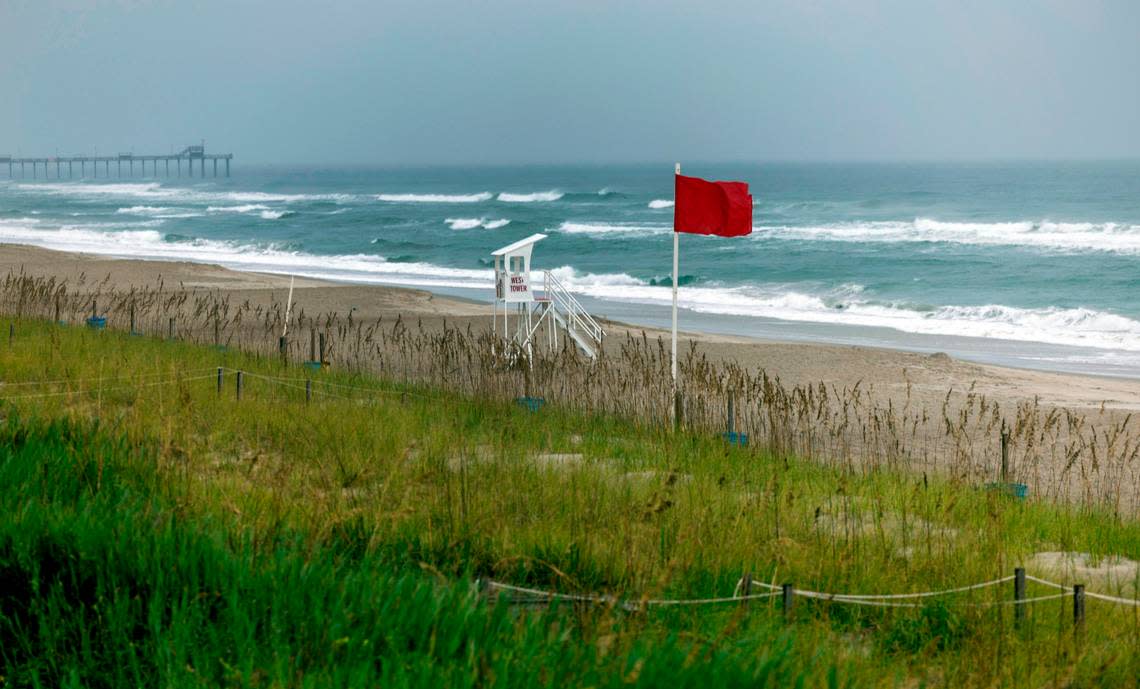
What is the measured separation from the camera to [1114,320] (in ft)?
100

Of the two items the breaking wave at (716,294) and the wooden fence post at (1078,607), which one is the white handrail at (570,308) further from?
the breaking wave at (716,294)

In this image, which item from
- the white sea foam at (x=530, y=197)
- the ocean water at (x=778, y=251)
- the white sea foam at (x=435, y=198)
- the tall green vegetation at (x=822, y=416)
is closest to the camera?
the tall green vegetation at (x=822, y=416)

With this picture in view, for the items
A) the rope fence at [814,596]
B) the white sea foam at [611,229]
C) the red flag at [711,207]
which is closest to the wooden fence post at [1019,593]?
the rope fence at [814,596]

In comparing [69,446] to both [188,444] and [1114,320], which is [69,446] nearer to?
[188,444]

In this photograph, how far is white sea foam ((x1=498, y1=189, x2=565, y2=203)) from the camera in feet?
332

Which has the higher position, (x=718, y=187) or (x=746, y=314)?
(x=718, y=187)

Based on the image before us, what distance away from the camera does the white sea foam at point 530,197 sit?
3984 inches

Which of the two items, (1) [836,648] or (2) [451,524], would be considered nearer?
(1) [836,648]

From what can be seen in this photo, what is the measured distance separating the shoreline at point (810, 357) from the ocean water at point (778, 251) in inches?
97.1

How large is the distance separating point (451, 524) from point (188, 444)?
2220 mm

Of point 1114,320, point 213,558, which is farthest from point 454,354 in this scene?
point 1114,320

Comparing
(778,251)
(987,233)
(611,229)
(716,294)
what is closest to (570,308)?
(716,294)

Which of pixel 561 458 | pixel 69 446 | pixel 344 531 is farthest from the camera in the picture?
pixel 561 458

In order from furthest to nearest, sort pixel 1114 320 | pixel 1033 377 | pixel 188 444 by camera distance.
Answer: pixel 1114 320 → pixel 1033 377 → pixel 188 444
